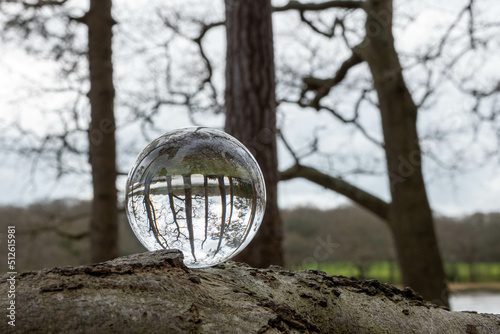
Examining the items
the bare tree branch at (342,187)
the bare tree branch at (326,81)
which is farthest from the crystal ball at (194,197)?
the bare tree branch at (326,81)

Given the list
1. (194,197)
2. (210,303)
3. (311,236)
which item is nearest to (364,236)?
(311,236)

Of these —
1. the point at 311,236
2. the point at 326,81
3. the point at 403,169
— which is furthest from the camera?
the point at 311,236

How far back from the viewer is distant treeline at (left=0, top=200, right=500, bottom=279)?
22.8 feet

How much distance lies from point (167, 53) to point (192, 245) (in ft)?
20.4

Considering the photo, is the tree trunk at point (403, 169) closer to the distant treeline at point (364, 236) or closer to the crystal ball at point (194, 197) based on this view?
the distant treeline at point (364, 236)

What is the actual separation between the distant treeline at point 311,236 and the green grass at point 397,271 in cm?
20

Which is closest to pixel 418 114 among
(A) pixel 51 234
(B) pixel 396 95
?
(B) pixel 396 95

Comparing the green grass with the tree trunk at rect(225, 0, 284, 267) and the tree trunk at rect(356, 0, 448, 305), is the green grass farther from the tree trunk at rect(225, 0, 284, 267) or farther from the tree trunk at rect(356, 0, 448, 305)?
the tree trunk at rect(225, 0, 284, 267)

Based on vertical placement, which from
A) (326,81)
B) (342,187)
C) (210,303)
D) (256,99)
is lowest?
(210,303)

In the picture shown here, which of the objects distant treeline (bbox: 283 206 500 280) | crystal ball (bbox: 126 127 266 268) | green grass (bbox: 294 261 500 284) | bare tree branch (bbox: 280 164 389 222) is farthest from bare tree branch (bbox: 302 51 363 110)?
crystal ball (bbox: 126 127 266 268)

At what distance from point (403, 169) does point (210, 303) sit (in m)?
4.80

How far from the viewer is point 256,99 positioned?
3.83 meters

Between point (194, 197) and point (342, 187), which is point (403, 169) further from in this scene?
point (194, 197)

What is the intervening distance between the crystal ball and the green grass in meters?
6.78
